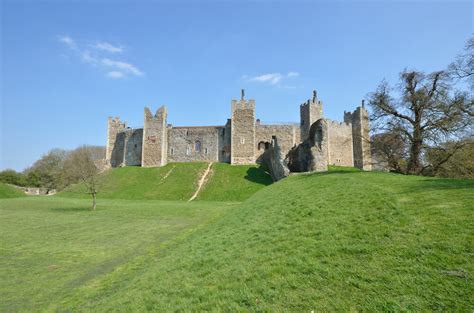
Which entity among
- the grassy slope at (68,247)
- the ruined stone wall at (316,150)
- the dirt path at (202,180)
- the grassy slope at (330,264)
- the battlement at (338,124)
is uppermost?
the battlement at (338,124)

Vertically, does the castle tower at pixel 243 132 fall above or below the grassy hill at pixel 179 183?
above

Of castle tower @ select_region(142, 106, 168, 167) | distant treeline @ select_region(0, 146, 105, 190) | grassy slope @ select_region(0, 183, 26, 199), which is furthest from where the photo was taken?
distant treeline @ select_region(0, 146, 105, 190)

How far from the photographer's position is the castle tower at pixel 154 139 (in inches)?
2008

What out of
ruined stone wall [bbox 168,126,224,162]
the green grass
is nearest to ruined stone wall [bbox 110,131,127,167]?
ruined stone wall [bbox 168,126,224,162]

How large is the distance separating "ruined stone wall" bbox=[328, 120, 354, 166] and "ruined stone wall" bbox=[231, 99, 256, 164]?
46.5 feet

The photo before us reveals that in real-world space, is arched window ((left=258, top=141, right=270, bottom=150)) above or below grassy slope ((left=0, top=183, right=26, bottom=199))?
above

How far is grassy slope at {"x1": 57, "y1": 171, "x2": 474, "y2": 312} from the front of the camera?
507 cm

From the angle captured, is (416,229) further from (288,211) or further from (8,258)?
(8,258)

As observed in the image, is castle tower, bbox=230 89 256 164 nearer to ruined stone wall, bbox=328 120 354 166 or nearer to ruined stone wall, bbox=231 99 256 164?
ruined stone wall, bbox=231 99 256 164

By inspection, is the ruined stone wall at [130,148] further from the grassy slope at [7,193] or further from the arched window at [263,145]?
the arched window at [263,145]

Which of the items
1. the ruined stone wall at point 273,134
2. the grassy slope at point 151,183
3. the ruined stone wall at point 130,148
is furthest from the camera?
the ruined stone wall at point 130,148

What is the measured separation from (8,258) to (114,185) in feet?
103

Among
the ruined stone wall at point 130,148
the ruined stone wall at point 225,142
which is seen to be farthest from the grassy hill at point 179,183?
the ruined stone wall at point 130,148

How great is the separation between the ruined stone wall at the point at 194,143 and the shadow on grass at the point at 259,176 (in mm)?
8862
